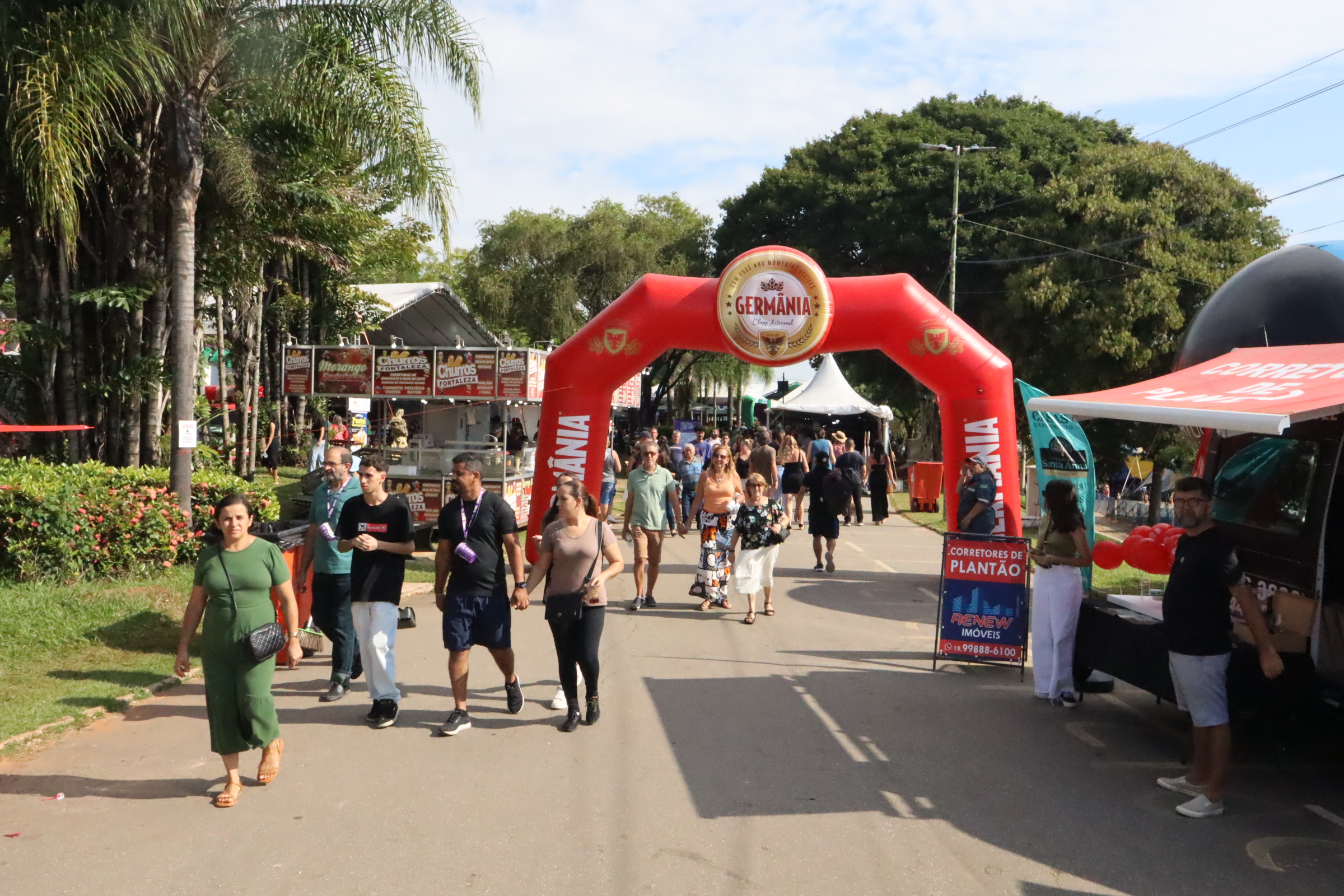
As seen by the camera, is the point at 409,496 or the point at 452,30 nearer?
the point at 452,30

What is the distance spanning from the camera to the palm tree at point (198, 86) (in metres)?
9.99

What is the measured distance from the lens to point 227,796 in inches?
215

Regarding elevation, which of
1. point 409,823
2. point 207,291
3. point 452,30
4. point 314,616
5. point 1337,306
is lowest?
point 409,823

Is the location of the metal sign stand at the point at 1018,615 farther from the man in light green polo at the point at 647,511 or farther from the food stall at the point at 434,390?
the food stall at the point at 434,390

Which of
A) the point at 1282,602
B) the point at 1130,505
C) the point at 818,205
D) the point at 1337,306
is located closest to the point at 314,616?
the point at 1282,602

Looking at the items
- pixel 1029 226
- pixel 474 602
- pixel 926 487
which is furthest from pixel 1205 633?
pixel 1029 226

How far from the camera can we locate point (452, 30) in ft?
38.0

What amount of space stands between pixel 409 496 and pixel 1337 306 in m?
11.2

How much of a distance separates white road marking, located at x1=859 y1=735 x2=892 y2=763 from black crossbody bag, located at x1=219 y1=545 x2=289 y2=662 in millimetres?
3412

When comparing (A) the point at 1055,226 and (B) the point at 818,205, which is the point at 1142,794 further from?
(B) the point at 818,205

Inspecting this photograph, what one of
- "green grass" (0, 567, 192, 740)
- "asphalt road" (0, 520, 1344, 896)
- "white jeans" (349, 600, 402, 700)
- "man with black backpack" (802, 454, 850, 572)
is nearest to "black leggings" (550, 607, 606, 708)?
"asphalt road" (0, 520, 1344, 896)

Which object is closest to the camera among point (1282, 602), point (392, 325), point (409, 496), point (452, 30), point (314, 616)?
point (1282, 602)

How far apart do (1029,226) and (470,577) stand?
23.7 metres

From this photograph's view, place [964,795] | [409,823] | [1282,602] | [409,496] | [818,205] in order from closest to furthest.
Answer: [409,823] → [964,795] → [1282,602] → [409,496] → [818,205]
